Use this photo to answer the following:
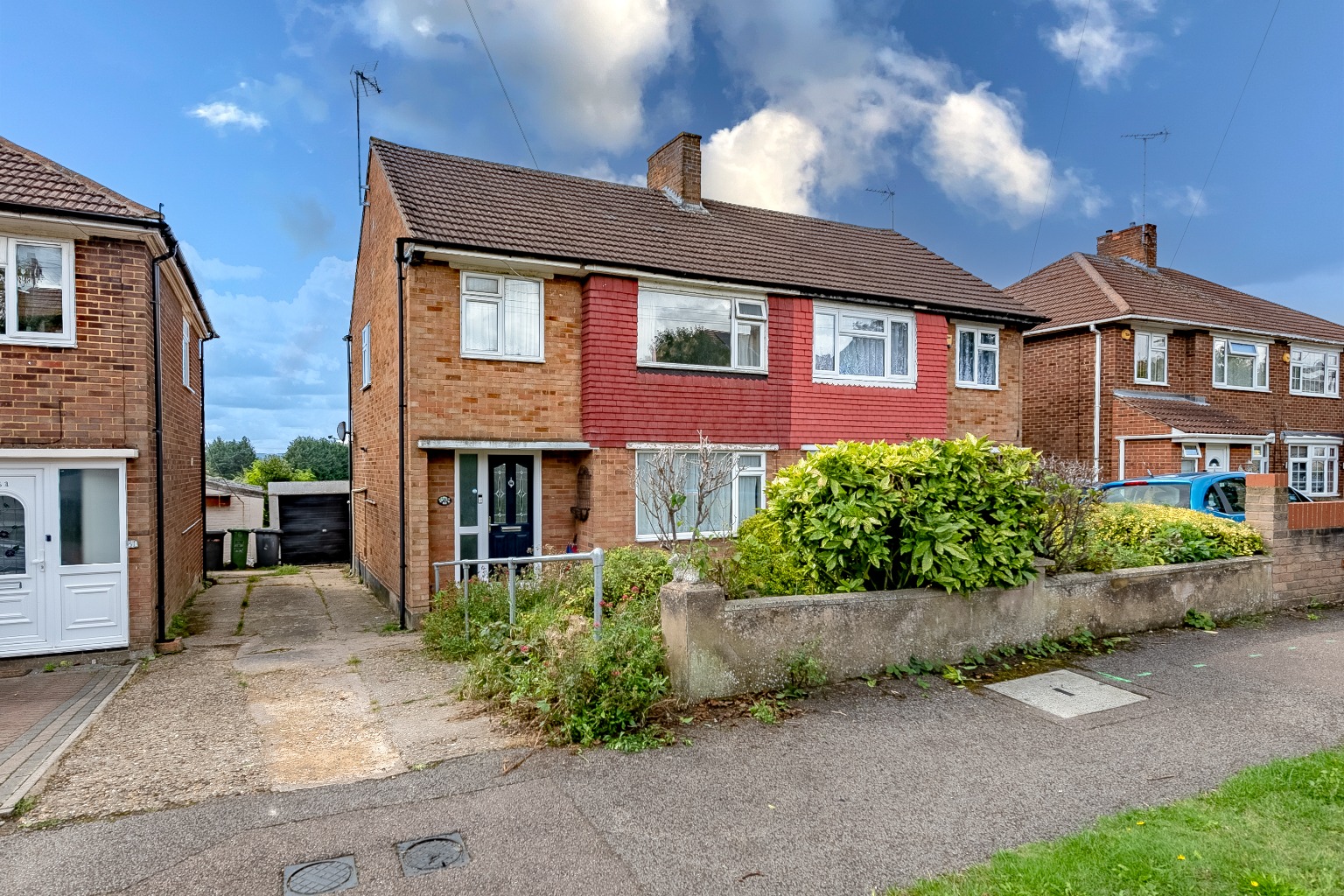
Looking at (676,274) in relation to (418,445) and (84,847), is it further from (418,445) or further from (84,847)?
(84,847)

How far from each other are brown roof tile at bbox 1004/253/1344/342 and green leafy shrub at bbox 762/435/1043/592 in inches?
533

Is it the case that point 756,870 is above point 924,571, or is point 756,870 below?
below

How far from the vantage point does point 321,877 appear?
339cm

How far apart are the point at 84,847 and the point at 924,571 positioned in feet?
18.6

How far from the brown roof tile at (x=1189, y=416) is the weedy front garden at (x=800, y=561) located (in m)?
11.7

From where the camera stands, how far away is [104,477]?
792 cm

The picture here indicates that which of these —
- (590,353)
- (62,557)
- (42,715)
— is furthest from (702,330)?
(42,715)

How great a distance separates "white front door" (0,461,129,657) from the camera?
7.64 metres

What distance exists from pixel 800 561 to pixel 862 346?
759 centimetres

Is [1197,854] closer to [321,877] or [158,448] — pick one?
[321,877]

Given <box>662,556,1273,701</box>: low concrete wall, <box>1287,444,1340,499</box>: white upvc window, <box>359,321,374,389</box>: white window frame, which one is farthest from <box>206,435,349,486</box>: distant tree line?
<box>1287,444,1340,499</box>: white upvc window

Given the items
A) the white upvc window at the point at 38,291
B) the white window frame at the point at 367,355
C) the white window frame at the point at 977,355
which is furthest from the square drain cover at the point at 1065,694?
the white window frame at the point at 367,355

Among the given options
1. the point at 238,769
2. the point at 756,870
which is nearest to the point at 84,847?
the point at 238,769

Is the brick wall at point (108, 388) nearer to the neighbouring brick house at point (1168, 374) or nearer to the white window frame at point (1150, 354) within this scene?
the neighbouring brick house at point (1168, 374)
